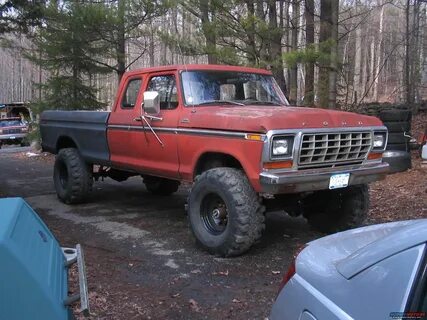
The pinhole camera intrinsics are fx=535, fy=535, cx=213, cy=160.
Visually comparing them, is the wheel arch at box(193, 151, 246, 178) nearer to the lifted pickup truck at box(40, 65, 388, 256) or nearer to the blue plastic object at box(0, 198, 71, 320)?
the lifted pickup truck at box(40, 65, 388, 256)

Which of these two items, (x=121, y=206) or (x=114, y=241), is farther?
(x=121, y=206)

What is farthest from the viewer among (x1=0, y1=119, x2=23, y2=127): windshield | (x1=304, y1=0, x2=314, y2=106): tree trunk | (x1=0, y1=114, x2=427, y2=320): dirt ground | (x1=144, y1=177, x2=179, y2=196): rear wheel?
(x1=0, y1=119, x2=23, y2=127): windshield

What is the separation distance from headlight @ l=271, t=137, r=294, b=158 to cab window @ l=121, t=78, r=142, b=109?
9.82 feet

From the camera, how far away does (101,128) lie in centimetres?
834

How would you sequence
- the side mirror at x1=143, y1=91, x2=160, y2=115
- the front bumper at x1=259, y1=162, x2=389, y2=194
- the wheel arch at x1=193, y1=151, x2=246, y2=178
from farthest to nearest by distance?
the side mirror at x1=143, y1=91, x2=160, y2=115, the wheel arch at x1=193, y1=151, x2=246, y2=178, the front bumper at x1=259, y1=162, x2=389, y2=194

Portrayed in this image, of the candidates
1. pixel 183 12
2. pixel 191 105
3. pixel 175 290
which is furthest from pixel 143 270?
pixel 183 12

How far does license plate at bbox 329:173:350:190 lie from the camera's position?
230 inches

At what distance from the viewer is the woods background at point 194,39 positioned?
1153cm

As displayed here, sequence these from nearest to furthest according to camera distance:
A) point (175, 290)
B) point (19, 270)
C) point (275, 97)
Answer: point (19, 270)
point (175, 290)
point (275, 97)

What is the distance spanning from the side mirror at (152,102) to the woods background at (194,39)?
473 centimetres

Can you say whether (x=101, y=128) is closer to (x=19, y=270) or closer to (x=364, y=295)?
(x=19, y=270)

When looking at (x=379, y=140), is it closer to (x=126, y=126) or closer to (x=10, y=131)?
(x=126, y=126)

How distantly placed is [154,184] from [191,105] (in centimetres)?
346

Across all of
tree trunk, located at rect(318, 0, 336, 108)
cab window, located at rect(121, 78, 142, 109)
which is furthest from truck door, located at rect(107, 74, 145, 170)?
tree trunk, located at rect(318, 0, 336, 108)
